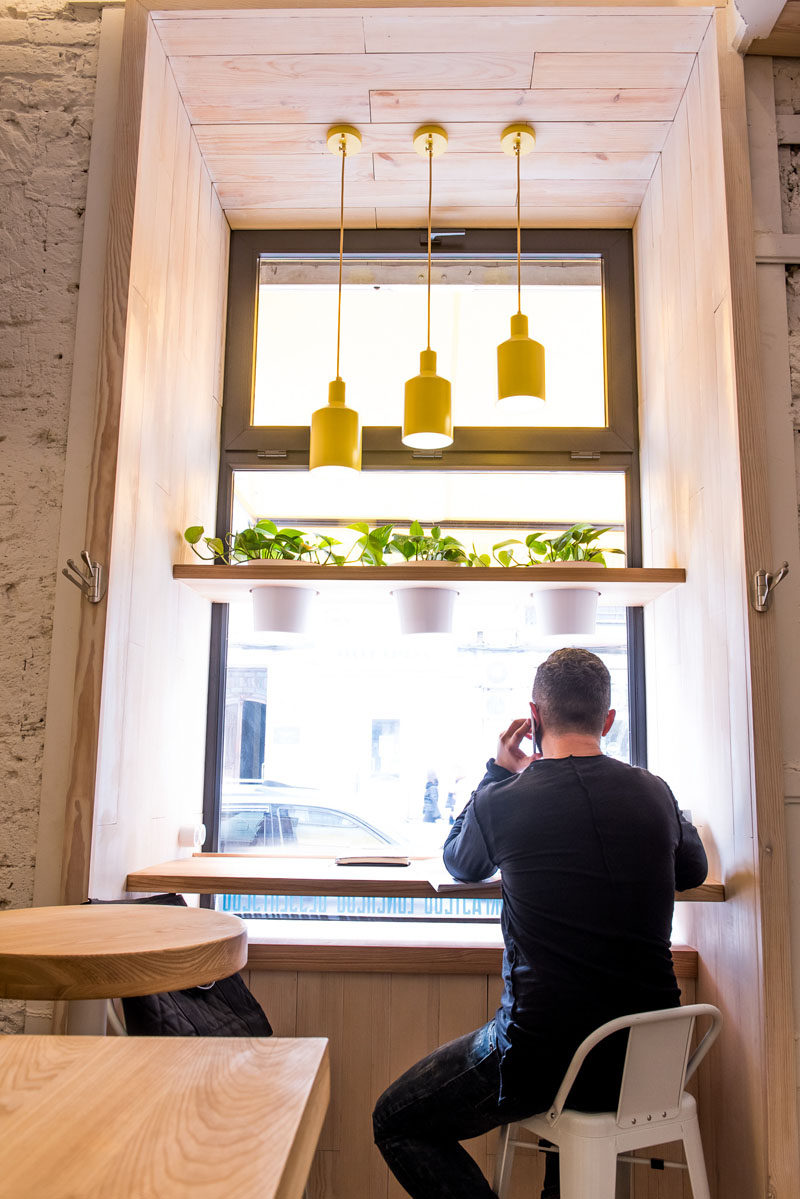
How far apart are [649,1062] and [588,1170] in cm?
20

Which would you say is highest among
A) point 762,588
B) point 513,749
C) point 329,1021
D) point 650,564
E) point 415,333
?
point 415,333

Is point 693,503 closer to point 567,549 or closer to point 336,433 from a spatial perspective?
point 567,549

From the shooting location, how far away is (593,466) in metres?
2.70

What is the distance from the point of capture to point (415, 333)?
2822 millimetres

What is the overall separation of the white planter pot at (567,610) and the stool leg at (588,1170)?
1203 millimetres

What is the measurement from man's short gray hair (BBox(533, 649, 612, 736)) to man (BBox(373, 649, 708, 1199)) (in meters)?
0.08

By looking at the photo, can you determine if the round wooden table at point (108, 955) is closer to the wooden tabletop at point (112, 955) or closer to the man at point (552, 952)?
the wooden tabletop at point (112, 955)

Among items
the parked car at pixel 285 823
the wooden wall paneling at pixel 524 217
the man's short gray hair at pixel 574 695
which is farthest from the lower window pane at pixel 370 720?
the wooden wall paneling at pixel 524 217

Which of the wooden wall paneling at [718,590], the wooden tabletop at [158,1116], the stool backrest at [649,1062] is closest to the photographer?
the wooden tabletop at [158,1116]

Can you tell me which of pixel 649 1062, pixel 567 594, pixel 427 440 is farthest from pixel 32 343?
pixel 649 1062

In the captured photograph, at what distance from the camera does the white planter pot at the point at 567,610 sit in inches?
92.4

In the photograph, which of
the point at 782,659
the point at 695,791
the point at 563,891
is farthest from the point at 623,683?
the point at 563,891

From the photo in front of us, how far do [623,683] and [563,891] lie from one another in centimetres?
114

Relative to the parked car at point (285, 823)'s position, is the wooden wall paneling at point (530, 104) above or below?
above
